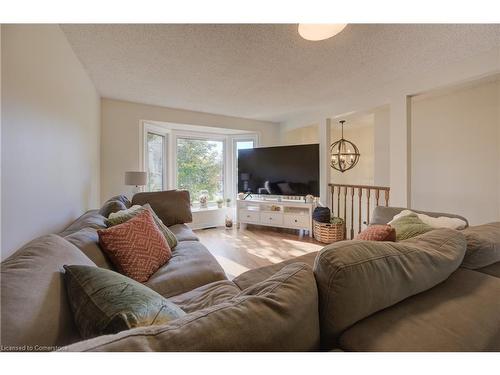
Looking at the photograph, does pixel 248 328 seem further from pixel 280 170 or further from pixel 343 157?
pixel 343 157

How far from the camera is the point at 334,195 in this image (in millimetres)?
4086

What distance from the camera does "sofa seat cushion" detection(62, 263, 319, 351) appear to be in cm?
41

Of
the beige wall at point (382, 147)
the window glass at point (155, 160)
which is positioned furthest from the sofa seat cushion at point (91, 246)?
the beige wall at point (382, 147)

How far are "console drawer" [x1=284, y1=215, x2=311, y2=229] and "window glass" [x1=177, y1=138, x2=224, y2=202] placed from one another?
172 cm

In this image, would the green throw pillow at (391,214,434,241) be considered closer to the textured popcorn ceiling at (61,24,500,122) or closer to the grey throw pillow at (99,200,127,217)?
the textured popcorn ceiling at (61,24,500,122)

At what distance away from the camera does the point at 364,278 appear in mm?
632

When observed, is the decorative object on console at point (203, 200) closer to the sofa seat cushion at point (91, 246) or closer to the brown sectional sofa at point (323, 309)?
the sofa seat cushion at point (91, 246)

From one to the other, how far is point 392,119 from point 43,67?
3554 mm

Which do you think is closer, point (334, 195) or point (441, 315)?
point (441, 315)

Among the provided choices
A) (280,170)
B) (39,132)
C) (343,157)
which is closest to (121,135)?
(39,132)

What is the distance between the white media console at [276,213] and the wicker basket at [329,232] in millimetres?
315
